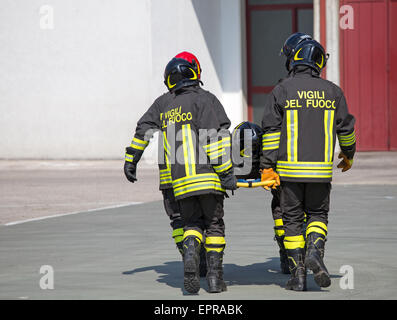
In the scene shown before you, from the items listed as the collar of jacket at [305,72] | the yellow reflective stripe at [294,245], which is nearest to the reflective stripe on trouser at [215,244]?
the yellow reflective stripe at [294,245]

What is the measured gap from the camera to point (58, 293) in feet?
24.5

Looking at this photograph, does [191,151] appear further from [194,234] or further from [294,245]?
[294,245]

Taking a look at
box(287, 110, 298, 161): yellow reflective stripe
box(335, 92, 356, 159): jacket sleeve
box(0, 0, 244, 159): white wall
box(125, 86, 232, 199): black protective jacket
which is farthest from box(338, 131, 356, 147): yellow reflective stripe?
box(0, 0, 244, 159): white wall

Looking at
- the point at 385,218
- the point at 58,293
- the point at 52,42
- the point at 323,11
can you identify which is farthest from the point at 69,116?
the point at 58,293

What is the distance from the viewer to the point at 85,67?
22.6 meters

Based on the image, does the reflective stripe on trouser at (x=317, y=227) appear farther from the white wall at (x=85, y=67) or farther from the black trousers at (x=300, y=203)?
the white wall at (x=85, y=67)

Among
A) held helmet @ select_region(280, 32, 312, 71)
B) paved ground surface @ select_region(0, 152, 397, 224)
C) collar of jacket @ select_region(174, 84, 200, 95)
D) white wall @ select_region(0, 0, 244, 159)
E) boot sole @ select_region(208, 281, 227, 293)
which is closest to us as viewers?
boot sole @ select_region(208, 281, 227, 293)

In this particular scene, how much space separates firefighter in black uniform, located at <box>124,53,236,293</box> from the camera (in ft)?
24.5

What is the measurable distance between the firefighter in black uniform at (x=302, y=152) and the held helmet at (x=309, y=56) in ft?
0.42

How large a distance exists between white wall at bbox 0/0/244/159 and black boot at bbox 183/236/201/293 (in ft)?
47.8

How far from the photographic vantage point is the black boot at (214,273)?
7.44 metres

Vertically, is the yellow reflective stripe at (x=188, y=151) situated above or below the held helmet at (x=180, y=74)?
below

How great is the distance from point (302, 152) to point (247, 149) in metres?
0.76

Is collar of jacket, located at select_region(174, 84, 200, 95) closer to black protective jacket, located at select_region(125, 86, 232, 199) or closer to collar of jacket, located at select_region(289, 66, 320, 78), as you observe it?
black protective jacket, located at select_region(125, 86, 232, 199)
